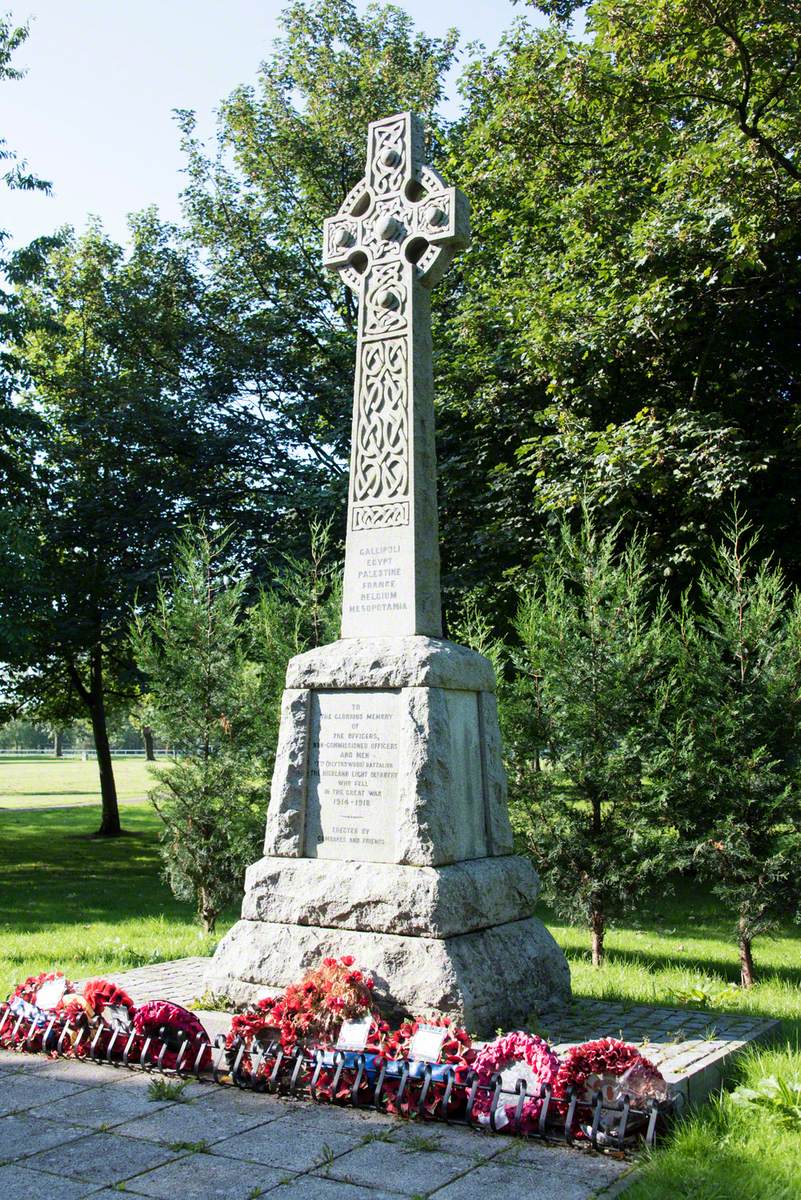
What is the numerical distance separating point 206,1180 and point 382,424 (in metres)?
4.20

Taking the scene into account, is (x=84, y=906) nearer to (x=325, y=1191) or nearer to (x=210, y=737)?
(x=210, y=737)

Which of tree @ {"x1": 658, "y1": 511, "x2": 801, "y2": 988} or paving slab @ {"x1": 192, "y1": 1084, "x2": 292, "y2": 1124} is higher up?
tree @ {"x1": 658, "y1": 511, "x2": 801, "y2": 988}

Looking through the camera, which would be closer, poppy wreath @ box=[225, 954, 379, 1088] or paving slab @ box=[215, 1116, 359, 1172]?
paving slab @ box=[215, 1116, 359, 1172]

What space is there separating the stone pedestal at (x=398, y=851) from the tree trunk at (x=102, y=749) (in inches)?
538

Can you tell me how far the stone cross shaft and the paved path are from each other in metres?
2.73

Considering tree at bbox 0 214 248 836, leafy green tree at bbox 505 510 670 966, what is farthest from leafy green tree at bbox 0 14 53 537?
leafy green tree at bbox 505 510 670 966

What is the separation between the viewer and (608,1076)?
4324 millimetres

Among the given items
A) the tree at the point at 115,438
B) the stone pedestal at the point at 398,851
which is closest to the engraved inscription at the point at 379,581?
the stone pedestal at the point at 398,851

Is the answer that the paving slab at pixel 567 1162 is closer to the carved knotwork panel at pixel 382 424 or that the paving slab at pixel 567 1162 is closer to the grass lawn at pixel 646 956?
the grass lawn at pixel 646 956

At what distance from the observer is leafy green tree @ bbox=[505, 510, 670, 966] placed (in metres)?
8.96

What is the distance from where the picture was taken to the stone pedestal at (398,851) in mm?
5477

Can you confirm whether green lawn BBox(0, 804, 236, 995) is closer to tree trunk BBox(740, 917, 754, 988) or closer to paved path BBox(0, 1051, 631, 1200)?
paved path BBox(0, 1051, 631, 1200)

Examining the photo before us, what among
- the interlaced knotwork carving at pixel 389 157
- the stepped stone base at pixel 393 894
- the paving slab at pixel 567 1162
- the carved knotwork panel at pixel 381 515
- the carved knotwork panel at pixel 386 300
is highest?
the interlaced knotwork carving at pixel 389 157

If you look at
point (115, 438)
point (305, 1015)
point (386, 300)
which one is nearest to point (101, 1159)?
point (305, 1015)
